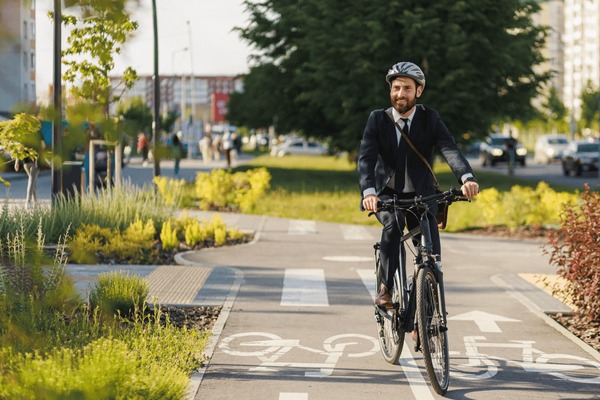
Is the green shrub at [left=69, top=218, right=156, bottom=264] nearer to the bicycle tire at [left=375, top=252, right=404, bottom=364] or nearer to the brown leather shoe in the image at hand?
the bicycle tire at [left=375, top=252, right=404, bottom=364]

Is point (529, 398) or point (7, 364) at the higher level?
point (7, 364)

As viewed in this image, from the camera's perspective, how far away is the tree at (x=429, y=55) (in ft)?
115

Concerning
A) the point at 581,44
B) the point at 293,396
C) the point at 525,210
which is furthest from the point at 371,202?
the point at 581,44

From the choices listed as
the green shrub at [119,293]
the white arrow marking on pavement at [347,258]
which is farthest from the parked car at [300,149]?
the green shrub at [119,293]

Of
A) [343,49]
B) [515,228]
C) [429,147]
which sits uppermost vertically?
[343,49]

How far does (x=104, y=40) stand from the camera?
2463 mm

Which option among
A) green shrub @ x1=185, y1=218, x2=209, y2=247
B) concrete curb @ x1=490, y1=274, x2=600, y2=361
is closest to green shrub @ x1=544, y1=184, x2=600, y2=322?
concrete curb @ x1=490, y1=274, x2=600, y2=361

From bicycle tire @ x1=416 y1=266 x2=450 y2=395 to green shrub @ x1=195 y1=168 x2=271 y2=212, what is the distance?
Answer: 17364 millimetres

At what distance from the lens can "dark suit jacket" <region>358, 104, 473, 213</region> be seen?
6367 mm

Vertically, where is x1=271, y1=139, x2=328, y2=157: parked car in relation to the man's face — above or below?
below

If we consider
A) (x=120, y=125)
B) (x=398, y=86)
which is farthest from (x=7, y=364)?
(x=120, y=125)

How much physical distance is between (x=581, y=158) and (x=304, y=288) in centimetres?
4149

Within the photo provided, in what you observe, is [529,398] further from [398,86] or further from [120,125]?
[120,125]

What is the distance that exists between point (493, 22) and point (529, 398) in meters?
31.0
